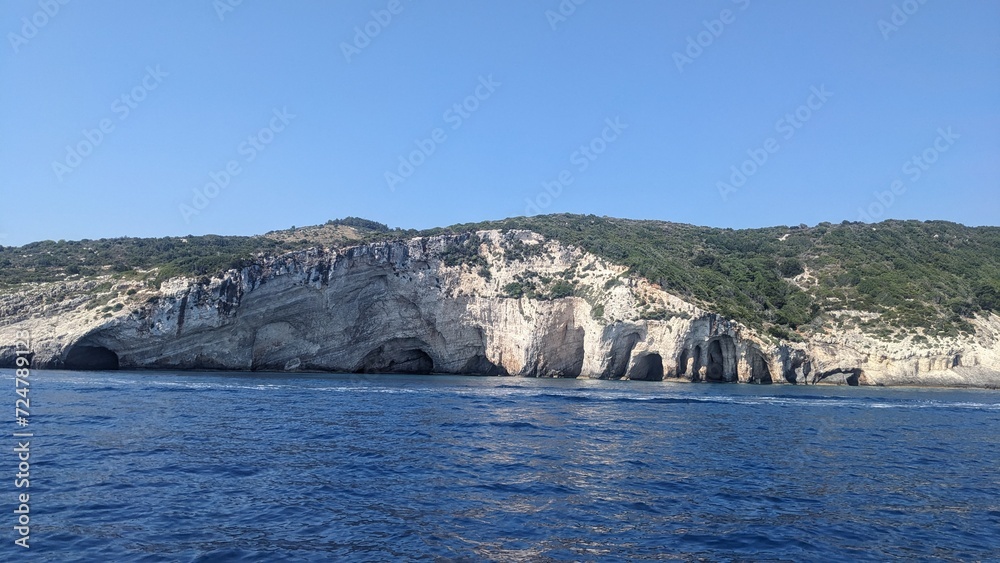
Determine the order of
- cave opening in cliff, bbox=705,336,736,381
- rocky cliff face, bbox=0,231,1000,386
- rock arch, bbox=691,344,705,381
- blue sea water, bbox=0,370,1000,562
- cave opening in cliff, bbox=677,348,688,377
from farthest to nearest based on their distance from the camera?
1. cave opening in cliff, bbox=705,336,736,381
2. cave opening in cliff, bbox=677,348,688,377
3. rock arch, bbox=691,344,705,381
4. rocky cliff face, bbox=0,231,1000,386
5. blue sea water, bbox=0,370,1000,562

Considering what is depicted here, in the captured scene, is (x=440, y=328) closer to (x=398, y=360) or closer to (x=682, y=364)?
(x=398, y=360)

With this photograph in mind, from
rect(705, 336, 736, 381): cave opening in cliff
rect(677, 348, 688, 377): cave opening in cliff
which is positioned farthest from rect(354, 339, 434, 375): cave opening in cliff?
rect(705, 336, 736, 381): cave opening in cliff

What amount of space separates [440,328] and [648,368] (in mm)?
20567

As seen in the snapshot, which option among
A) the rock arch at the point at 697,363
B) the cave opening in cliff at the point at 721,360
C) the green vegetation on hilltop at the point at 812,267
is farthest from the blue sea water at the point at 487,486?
the green vegetation on hilltop at the point at 812,267

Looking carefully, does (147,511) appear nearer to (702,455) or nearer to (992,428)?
(702,455)

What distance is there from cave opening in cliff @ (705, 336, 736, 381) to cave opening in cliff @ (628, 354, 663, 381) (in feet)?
14.7

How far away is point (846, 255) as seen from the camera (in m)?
77.4

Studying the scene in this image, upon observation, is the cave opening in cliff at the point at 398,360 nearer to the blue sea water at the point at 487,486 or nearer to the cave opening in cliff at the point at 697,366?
the cave opening in cliff at the point at 697,366

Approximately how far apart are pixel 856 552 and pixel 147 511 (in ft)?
40.7

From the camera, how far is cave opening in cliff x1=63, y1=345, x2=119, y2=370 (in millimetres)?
54188

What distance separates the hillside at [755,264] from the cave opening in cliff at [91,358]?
278 inches

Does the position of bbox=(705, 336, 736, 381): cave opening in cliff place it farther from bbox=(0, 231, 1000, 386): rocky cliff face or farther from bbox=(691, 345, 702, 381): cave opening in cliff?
bbox=(691, 345, 702, 381): cave opening in cliff

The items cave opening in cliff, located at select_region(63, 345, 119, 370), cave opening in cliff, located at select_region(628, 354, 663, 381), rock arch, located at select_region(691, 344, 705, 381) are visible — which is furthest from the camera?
cave opening in cliff, located at select_region(628, 354, 663, 381)

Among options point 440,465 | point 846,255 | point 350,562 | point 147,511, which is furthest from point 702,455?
point 846,255
